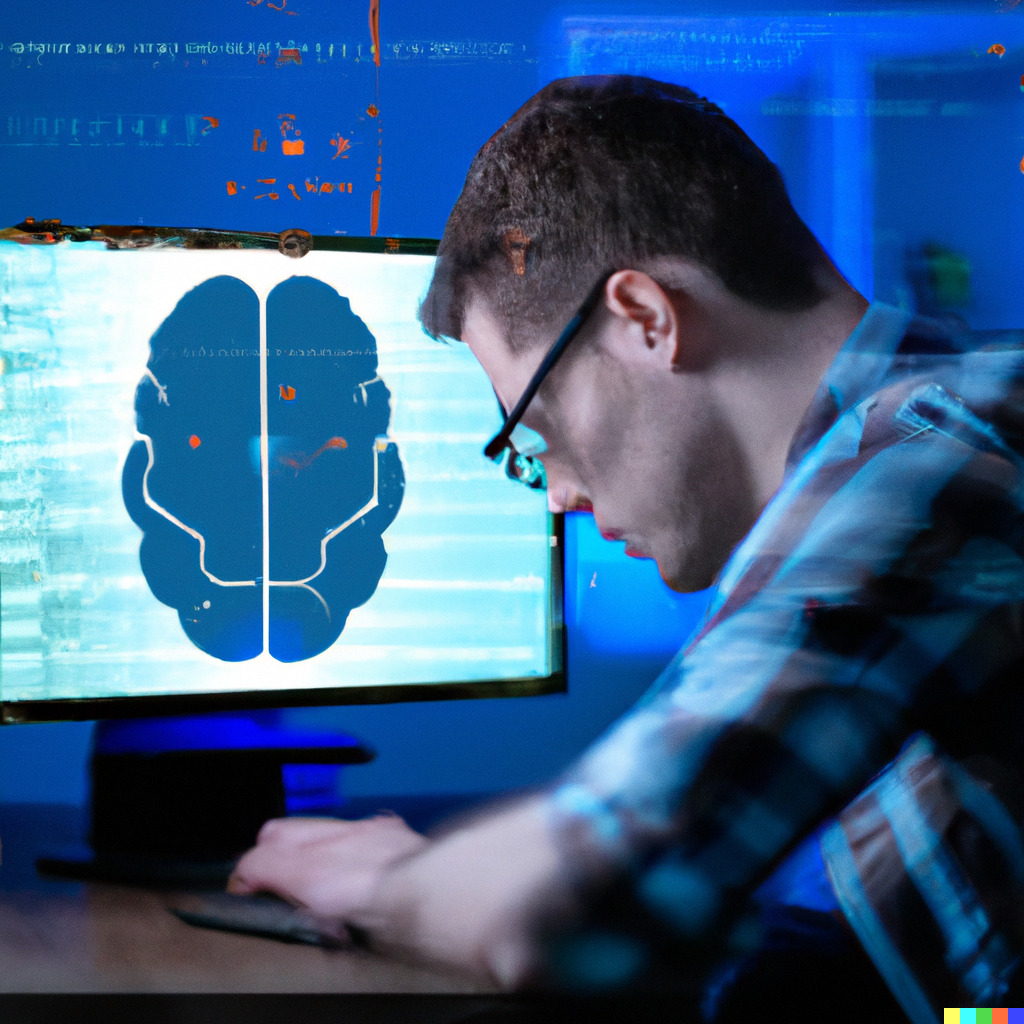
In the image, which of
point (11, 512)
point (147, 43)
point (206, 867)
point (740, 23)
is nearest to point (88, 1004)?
point (206, 867)

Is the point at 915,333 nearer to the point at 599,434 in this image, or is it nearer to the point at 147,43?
the point at 599,434

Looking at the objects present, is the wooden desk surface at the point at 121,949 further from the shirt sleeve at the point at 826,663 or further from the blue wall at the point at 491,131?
the shirt sleeve at the point at 826,663

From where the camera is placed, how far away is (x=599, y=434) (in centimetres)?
92

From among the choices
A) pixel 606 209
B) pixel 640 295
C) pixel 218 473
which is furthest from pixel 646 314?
pixel 218 473

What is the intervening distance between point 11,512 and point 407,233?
595 millimetres

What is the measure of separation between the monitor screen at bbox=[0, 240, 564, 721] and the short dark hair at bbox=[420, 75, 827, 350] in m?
0.08

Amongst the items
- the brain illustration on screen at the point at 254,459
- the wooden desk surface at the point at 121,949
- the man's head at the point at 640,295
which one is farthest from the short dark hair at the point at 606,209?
the wooden desk surface at the point at 121,949

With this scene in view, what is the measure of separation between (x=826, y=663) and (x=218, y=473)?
710 mm

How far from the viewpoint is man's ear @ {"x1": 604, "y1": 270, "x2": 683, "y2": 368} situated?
886 mm

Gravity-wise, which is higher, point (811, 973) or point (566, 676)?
point (566, 676)

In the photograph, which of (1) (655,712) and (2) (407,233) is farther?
(2) (407,233)

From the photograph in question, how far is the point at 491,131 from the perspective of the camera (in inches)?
37.6

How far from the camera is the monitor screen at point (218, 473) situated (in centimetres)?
94

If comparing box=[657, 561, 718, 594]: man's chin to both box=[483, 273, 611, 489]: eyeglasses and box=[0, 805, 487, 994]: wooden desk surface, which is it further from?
box=[0, 805, 487, 994]: wooden desk surface
